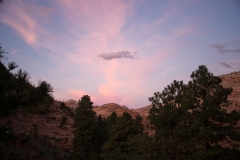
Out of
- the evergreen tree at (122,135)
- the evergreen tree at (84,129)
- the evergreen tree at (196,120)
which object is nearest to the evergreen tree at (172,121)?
the evergreen tree at (196,120)

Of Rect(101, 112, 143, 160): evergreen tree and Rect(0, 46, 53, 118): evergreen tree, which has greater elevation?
Rect(0, 46, 53, 118): evergreen tree

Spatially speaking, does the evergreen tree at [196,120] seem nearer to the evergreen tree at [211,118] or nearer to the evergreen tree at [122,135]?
the evergreen tree at [211,118]

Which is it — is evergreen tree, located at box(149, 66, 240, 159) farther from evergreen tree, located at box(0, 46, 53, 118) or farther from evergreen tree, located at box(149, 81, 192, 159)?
evergreen tree, located at box(0, 46, 53, 118)

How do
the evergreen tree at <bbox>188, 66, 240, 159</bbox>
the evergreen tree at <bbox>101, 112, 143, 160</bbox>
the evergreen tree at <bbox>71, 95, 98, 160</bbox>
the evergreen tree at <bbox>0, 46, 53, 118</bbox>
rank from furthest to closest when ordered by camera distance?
the evergreen tree at <bbox>71, 95, 98, 160</bbox>, the evergreen tree at <bbox>101, 112, 143, 160</bbox>, the evergreen tree at <bbox>188, 66, 240, 159</bbox>, the evergreen tree at <bbox>0, 46, 53, 118</bbox>

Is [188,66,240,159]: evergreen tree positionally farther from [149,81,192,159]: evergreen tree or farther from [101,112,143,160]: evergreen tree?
[101,112,143,160]: evergreen tree

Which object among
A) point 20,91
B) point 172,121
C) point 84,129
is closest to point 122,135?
point 84,129

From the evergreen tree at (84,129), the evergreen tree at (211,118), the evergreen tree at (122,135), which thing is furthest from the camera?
the evergreen tree at (84,129)

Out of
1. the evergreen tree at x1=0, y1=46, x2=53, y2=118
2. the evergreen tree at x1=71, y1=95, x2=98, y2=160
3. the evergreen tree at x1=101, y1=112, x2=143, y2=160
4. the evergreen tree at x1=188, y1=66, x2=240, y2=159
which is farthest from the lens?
the evergreen tree at x1=71, y1=95, x2=98, y2=160

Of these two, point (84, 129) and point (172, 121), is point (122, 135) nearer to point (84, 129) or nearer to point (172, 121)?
point (84, 129)

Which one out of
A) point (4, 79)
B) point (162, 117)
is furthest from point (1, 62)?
point (162, 117)

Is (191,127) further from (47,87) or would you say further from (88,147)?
(88,147)

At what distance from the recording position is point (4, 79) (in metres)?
6.44

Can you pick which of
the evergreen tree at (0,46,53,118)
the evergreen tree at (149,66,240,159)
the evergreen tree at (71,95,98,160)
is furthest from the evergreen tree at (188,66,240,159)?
the evergreen tree at (71,95,98,160)

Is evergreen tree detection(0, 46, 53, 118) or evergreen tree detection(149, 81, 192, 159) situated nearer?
evergreen tree detection(0, 46, 53, 118)
